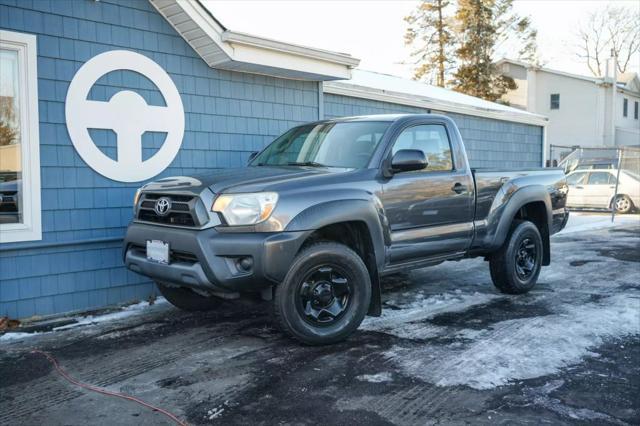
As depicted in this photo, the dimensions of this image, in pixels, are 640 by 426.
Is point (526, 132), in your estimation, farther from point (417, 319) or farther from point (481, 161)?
point (417, 319)

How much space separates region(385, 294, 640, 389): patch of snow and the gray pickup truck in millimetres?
768

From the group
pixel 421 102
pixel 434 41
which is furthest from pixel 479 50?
pixel 421 102

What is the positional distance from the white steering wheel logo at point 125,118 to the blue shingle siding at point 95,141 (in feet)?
0.24

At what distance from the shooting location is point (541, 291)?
6.87m

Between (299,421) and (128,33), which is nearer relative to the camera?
(299,421)

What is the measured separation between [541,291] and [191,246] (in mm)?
4450

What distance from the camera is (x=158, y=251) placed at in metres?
4.68

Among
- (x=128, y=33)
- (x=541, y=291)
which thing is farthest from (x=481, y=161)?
(x=128, y=33)

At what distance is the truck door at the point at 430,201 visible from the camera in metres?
5.20

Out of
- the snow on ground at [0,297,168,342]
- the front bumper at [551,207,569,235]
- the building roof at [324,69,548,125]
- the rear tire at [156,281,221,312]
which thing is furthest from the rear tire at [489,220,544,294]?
the building roof at [324,69,548,125]

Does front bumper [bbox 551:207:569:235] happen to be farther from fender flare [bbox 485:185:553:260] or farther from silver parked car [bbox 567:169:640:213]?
silver parked car [bbox 567:169:640:213]

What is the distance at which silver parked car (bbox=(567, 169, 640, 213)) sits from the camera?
56.1ft

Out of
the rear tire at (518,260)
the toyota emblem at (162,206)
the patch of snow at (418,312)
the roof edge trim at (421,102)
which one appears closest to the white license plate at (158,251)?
the toyota emblem at (162,206)

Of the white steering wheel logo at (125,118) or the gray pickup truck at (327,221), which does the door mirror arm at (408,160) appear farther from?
the white steering wheel logo at (125,118)
